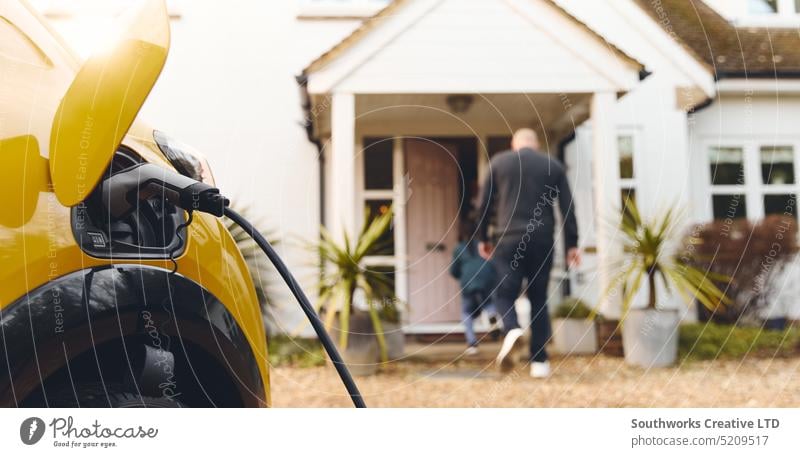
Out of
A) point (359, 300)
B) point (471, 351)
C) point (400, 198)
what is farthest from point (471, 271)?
point (400, 198)

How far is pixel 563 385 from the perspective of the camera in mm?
2535

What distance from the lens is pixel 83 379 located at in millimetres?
984

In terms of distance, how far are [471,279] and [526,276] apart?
2.78 feet

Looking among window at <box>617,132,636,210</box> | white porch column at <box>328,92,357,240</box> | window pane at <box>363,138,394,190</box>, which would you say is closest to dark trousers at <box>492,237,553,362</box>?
white porch column at <box>328,92,357,240</box>

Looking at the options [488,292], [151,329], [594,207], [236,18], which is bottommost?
[488,292]

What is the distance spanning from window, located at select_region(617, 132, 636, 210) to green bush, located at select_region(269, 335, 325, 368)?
2745 mm

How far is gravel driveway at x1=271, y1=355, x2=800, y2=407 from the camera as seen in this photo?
6.07ft

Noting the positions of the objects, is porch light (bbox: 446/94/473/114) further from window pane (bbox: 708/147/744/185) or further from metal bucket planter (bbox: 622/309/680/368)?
metal bucket planter (bbox: 622/309/680/368)

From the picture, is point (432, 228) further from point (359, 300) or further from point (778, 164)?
point (778, 164)

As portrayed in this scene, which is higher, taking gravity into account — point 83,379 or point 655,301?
point 83,379

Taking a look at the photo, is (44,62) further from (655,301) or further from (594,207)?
(594,207)

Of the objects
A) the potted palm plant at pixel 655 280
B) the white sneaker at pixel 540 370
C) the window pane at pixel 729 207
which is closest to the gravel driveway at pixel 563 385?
the white sneaker at pixel 540 370

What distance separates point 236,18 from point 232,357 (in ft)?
5.78
